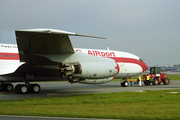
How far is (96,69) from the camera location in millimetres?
12648

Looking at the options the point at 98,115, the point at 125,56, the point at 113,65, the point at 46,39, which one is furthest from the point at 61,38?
the point at 125,56

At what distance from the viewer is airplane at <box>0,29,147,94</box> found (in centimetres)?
1099

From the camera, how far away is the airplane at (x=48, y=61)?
11.0 m

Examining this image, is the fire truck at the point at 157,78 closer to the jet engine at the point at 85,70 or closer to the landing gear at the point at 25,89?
the jet engine at the point at 85,70

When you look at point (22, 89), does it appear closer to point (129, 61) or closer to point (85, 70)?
point (85, 70)

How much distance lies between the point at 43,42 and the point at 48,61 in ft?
7.43

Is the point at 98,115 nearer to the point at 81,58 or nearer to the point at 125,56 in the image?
the point at 81,58

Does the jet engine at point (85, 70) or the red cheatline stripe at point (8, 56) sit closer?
the jet engine at point (85, 70)

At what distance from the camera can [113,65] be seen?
13.5m

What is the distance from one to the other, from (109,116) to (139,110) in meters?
1.58

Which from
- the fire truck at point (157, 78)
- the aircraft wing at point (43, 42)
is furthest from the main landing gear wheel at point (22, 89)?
the fire truck at point (157, 78)

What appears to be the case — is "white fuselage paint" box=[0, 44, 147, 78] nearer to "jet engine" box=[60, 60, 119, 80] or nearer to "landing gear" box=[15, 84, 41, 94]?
"landing gear" box=[15, 84, 41, 94]

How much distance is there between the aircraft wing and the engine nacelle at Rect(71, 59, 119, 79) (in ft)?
4.18

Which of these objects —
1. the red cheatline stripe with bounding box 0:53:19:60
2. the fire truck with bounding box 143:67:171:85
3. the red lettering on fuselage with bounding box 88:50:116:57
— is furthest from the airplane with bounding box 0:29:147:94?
the fire truck with bounding box 143:67:171:85
